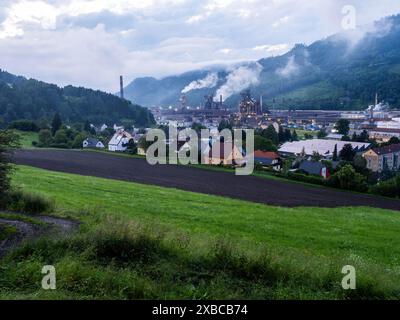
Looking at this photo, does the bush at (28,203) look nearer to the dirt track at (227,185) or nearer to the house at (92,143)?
the dirt track at (227,185)

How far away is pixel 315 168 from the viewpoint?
4497cm

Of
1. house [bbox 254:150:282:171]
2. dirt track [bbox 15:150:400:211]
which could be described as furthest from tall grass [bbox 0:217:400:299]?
house [bbox 254:150:282:171]

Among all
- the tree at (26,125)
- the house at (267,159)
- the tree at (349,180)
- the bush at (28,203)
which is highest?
the tree at (26,125)

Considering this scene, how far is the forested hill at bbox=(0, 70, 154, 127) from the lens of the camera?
10794 cm

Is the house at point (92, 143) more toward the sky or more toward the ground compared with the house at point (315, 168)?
more toward the sky

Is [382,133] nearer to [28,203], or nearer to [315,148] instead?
[315,148]

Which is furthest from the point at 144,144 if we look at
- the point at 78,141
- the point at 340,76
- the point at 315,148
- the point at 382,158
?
the point at 340,76

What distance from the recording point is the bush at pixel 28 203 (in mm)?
11576

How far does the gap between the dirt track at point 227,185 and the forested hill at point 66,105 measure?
74.8 metres

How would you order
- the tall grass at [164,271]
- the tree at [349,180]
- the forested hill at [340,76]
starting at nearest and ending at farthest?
the tall grass at [164,271] < the tree at [349,180] < the forested hill at [340,76]

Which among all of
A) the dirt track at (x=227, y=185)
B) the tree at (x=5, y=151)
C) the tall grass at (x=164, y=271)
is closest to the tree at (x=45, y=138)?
the dirt track at (x=227, y=185)

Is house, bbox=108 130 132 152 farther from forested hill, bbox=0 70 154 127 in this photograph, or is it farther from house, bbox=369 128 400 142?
house, bbox=369 128 400 142

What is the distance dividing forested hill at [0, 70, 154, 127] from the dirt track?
74.8 m

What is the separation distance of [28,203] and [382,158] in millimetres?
56643
